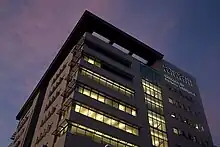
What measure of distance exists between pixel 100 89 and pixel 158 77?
21496 millimetres

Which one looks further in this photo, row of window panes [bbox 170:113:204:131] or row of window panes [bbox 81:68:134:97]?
row of window panes [bbox 170:113:204:131]

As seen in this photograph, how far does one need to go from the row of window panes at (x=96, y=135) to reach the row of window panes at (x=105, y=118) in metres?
2.52

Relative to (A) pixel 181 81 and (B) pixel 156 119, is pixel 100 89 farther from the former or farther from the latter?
(A) pixel 181 81

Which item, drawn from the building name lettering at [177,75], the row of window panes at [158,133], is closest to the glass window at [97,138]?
the row of window panes at [158,133]

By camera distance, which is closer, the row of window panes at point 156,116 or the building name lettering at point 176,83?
the row of window panes at point 156,116

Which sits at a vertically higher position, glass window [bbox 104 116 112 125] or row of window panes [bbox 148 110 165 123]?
row of window panes [bbox 148 110 165 123]

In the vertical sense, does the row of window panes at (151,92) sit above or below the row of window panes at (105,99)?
above

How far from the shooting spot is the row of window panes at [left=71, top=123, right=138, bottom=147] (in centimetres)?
3897

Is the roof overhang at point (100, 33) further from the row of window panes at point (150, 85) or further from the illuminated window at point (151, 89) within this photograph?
the illuminated window at point (151, 89)

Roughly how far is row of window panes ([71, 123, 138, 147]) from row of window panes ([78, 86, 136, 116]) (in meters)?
6.58

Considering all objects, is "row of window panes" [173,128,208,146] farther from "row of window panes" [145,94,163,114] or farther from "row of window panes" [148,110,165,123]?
"row of window panes" [145,94,163,114]

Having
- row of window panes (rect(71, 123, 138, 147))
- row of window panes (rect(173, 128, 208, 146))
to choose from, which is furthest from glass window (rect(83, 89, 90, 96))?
row of window panes (rect(173, 128, 208, 146))

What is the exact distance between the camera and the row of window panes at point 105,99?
147ft

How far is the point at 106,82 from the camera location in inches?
1946
